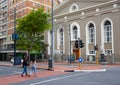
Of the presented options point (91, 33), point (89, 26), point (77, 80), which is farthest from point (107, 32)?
point (77, 80)

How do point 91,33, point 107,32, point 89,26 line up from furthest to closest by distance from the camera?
point 89,26, point 91,33, point 107,32

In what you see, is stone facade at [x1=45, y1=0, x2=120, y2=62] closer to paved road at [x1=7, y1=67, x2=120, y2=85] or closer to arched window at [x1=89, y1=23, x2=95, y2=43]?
arched window at [x1=89, y1=23, x2=95, y2=43]

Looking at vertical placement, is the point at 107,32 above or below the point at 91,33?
below

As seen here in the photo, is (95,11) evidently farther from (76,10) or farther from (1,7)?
(1,7)

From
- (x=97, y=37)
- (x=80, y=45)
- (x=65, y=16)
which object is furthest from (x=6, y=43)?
(x=80, y=45)

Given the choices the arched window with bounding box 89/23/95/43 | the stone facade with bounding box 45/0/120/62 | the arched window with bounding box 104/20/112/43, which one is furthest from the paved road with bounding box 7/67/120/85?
the arched window with bounding box 89/23/95/43

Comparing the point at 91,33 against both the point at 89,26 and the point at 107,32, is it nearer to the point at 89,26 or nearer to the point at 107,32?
the point at 89,26

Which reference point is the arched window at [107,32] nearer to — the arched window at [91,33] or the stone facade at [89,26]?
the stone facade at [89,26]

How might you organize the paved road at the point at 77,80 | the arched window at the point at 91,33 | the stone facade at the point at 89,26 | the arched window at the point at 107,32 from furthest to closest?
the arched window at the point at 91,33 < the arched window at the point at 107,32 < the stone facade at the point at 89,26 < the paved road at the point at 77,80

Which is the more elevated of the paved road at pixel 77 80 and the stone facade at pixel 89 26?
the stone facade at pixel 89 26

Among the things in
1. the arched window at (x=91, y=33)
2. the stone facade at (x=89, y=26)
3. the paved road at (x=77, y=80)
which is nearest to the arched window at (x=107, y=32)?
the stone facade at (x=89, y=26)

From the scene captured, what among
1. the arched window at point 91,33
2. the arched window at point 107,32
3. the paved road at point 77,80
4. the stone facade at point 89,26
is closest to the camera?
the paved road at point 77,80

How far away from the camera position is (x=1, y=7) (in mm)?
84875

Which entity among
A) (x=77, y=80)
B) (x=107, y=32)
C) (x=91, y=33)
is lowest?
(x=77, y=80)
